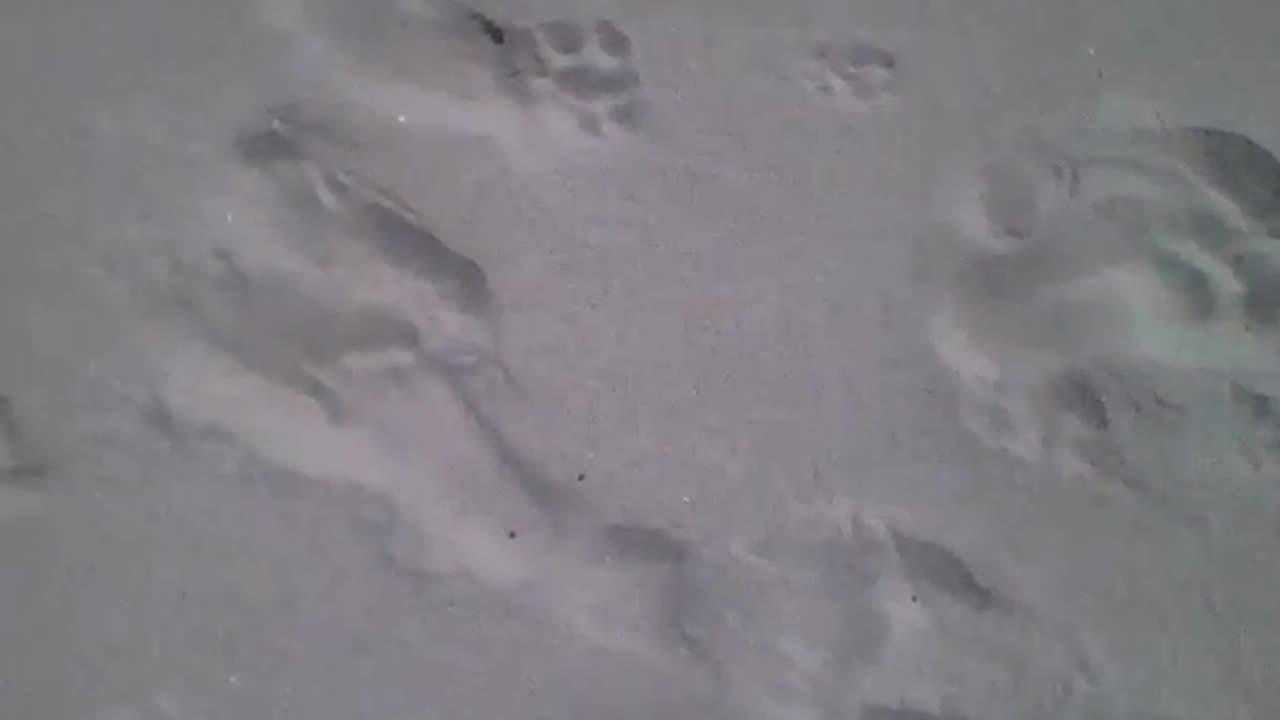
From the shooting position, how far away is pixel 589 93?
1223mm

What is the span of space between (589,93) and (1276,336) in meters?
0.69

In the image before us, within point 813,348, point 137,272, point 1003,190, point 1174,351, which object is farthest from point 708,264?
point 137,272

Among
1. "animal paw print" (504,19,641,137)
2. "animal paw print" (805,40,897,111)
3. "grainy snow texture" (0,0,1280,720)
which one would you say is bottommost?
"grainy snow texture" (0,0,1280,720)

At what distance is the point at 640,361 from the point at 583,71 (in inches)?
11.5

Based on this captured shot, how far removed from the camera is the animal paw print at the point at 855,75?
1219 mm

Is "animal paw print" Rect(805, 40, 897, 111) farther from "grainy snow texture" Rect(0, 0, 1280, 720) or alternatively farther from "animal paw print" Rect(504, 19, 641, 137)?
"animal paw print" Rect(504, 19, 641, 137)

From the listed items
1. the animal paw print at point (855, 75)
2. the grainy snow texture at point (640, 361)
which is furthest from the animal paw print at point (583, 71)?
the animal paw print at point (855, 75)

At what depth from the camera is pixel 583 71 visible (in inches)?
48.3

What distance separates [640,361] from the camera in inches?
48.1

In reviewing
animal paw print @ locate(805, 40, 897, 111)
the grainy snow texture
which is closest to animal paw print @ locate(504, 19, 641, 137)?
the grainy snow texture

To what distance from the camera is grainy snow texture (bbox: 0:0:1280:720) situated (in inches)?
46.4

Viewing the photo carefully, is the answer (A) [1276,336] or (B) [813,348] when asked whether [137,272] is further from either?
(A) [1276,336]

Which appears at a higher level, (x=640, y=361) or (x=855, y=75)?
(x=855, y=75)

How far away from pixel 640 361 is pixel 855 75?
35 centimetres
